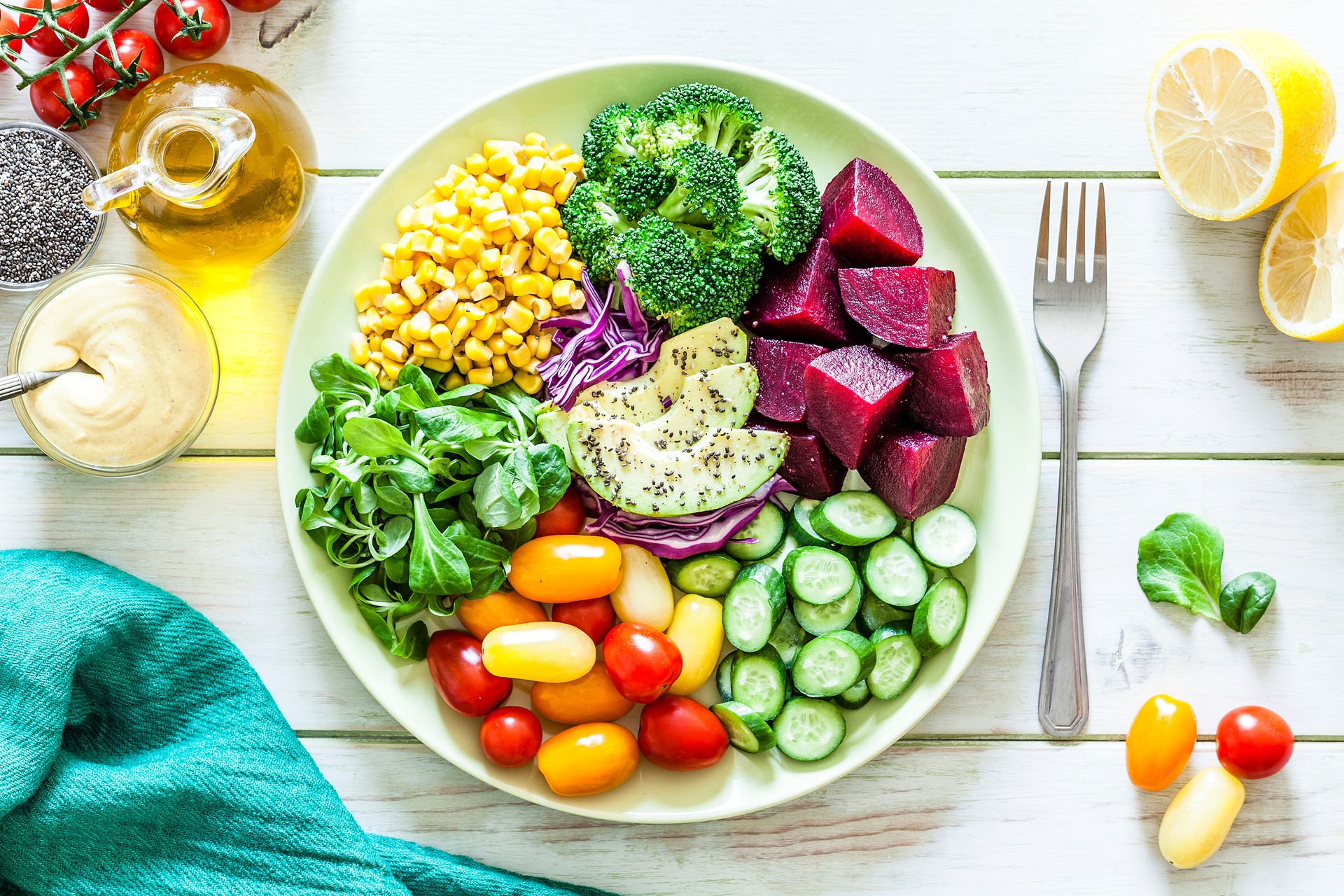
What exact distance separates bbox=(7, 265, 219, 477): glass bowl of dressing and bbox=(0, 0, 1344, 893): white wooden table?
0.55 feet

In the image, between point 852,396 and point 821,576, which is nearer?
point 852,396

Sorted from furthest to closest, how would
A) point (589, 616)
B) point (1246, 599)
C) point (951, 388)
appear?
point (1246, 599), point (589, 616), point (951, 388)

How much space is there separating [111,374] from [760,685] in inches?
59.4

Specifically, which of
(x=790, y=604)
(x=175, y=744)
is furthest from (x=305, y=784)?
(x=790, y=604)

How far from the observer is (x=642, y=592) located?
1950 mm

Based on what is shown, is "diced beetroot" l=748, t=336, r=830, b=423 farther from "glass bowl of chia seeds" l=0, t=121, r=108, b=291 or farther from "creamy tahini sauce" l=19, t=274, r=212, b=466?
"glass bowl of chia seeds" l=0, t=121, r=108, b=291

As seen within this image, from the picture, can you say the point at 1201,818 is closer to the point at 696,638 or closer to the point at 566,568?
the point at 696,638

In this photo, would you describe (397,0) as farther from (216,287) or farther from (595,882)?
(595,882)

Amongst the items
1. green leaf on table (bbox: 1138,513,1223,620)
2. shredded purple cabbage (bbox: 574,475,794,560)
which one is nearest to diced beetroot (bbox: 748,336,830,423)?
shredded purple cabbage (bbox: 574,475,794,560)

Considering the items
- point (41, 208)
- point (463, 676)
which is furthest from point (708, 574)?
point (41, 208)

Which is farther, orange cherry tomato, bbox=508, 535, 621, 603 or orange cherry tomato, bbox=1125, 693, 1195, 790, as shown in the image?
orange cherry tomato, bbox=1125, 693, 1195, 790

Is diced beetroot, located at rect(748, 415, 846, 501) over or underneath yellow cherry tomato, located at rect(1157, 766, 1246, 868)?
over

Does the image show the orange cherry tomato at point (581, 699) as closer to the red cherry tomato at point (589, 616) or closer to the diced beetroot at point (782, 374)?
the red cherry tomato at point (589, 616)

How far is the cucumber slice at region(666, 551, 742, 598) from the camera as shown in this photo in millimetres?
1984
